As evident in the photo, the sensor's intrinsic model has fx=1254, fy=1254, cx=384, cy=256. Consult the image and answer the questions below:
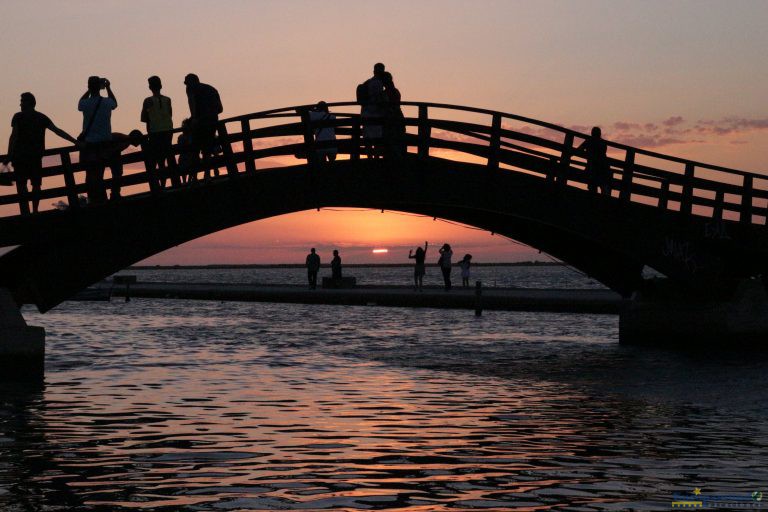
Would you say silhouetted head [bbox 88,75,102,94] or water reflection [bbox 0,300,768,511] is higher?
silhouetted head [bbox 88,75,102,94]

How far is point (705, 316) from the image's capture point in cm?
2928

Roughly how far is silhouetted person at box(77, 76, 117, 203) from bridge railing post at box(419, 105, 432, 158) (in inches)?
236

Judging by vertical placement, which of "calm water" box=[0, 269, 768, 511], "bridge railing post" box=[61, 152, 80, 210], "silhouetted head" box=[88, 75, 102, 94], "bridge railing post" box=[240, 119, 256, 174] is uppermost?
"silhouetted head" box=[88, 75, 102, 94]

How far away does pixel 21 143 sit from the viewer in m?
20.5

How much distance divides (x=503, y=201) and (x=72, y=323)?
23.5 metres

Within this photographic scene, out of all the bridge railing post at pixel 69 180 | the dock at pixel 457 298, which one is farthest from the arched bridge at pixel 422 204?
the dock at pixel 457 298

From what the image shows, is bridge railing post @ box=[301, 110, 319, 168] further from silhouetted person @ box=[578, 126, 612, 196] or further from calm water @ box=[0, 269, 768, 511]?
silhouetted person @ box=[578, 126, 612, 196]

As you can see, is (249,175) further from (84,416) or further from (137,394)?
(84,416)

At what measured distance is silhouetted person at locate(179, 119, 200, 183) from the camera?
21719mm

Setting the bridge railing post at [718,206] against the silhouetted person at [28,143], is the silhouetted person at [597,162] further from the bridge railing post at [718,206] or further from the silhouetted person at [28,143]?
the silhouetted person at [28,143]

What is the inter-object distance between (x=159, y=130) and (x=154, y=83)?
0.89m

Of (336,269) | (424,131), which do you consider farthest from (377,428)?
(336,269)

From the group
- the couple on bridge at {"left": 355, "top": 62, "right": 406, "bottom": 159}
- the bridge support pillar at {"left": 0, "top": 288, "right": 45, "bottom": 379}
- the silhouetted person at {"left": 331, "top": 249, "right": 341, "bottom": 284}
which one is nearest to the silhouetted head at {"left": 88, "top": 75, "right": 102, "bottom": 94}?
the bridge support pillar at {"left": 0, "top": 288, "right": 45, "bottom": 379}

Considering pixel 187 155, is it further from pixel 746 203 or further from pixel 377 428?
pixel 746 203
